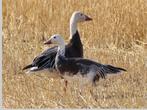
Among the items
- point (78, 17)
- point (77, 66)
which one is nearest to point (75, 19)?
point (78, 17)

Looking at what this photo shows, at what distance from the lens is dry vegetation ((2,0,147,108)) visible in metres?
7.02

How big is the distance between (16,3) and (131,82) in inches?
32.9

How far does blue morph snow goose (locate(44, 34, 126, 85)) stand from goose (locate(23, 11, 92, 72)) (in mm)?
39

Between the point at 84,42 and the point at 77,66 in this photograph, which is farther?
the point at 84,42

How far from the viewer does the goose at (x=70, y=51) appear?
7.00 metres

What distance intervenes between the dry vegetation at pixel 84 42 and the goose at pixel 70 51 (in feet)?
0.13

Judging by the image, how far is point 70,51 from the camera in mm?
7039

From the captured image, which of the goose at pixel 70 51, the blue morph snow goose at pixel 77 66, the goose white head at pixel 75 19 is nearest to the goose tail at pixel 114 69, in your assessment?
the blue morph snow goose at pixel 77 66

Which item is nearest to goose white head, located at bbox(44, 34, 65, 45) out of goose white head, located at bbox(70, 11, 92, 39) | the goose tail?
goose white head, located at bbox(70, 11, 92, 39)

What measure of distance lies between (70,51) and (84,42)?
132mm

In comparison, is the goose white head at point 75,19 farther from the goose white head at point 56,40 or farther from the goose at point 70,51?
the goose white head at point 56,40

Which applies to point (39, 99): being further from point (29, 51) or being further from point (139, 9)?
point (139, 9)

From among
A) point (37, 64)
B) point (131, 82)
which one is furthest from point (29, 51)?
point (131, 82)

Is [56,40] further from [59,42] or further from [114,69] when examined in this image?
[114,69]
